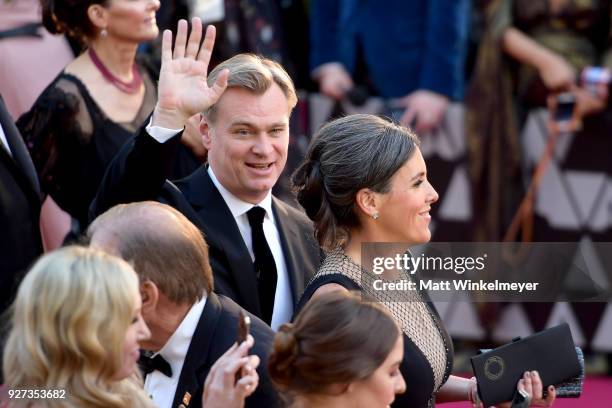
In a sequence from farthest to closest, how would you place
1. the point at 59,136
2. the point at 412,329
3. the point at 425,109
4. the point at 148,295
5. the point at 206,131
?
the point at 425,109 → the point at 59,136 → the point at 206,131 → the point at 412,329 → the point at 148,295

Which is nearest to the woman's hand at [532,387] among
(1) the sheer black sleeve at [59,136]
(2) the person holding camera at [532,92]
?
(1) the sheer black sleeve at [59,136]

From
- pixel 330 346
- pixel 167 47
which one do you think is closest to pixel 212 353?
pixel 330 346

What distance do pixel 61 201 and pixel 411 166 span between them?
65.4 inches

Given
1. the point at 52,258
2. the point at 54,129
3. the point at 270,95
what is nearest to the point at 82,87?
the point at 54,129

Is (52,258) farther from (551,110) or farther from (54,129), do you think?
(551,110)

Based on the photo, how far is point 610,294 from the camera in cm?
A: 470

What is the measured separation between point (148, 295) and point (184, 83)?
76cm

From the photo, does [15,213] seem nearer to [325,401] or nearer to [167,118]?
[167,118]

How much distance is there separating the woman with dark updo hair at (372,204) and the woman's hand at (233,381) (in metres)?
0.64

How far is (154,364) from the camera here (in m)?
3.11

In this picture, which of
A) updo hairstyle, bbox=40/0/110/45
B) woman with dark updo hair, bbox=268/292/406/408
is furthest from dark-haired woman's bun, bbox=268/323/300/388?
updo hairstyle, bbox=40/0/110/45

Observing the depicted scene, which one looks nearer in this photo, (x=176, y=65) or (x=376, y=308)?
(x=376, y=308)

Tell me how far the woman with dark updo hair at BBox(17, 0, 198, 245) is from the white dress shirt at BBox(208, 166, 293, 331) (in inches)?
34.3

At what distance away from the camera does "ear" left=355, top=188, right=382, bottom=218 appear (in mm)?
3467
